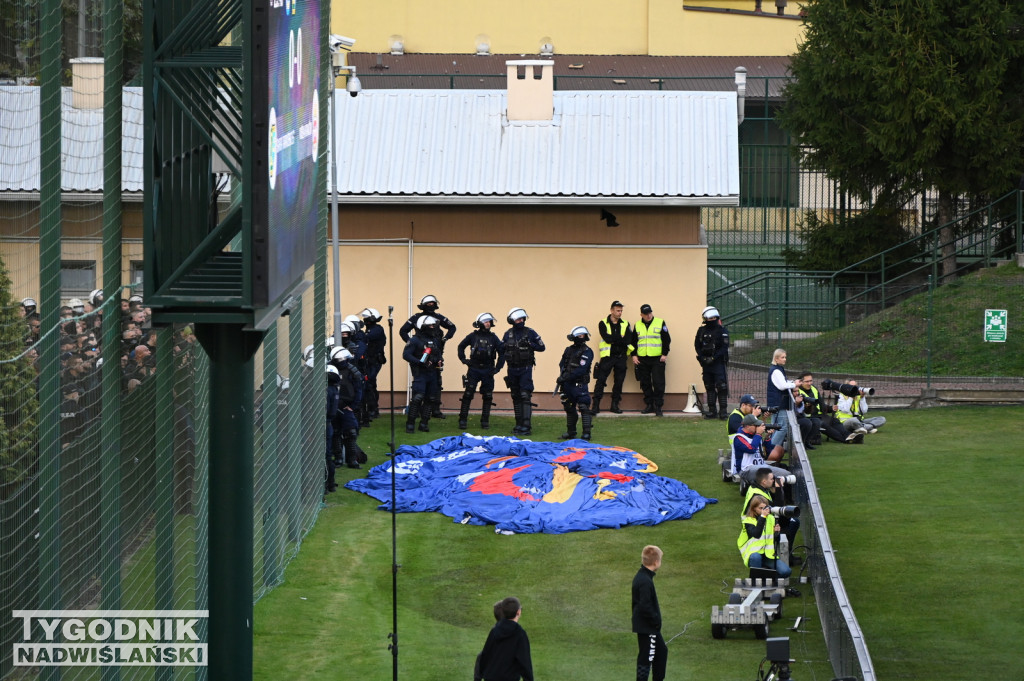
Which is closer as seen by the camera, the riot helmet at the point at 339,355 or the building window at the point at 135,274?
the building window at the point at 135,274

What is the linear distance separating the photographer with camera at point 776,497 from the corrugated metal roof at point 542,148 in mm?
10118

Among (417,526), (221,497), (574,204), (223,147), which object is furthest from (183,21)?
(574,204)

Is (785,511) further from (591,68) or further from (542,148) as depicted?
(591,68)

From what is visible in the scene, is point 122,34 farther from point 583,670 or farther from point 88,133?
point 583,670

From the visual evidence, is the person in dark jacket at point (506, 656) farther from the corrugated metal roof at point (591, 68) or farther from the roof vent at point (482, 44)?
the roof vent at point (482, 44)

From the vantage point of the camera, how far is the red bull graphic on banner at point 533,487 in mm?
18078

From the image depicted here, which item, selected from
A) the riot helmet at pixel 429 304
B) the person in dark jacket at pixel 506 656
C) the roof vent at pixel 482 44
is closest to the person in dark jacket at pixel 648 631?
the person in dark jacket at pixel 506 656

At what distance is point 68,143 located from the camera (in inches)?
371

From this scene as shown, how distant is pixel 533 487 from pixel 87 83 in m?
10.4

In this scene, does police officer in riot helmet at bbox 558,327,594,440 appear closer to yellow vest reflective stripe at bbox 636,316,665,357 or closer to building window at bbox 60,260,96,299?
yellow vest reflective stripe at bbox 636,316,665,357

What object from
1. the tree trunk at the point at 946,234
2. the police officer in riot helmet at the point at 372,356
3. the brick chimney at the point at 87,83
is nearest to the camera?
the brick chimney at the point at 87,83

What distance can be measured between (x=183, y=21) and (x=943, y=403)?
66.0ft

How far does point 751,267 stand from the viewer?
3644 centimetres

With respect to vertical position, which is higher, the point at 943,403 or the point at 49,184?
the point at 49,184
